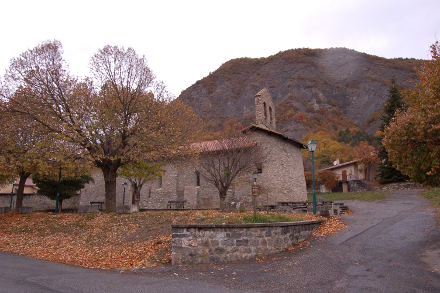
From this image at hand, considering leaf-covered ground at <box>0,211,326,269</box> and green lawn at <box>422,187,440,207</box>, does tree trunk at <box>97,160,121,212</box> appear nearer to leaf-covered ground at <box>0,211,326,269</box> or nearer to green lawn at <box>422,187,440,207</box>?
leaf-covered ground at <box>0,211,326,269</box>

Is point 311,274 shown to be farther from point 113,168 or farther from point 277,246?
point 113,168

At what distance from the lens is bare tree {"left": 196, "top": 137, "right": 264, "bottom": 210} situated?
81.6ft

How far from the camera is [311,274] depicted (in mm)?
8906

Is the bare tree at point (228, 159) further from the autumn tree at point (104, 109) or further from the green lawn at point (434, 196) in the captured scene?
the green lawn at point (434, 196)

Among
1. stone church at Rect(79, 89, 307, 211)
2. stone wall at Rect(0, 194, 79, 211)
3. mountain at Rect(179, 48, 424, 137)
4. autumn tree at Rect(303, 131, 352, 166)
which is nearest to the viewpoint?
stone church at Rect(79, 89, 307, 211)

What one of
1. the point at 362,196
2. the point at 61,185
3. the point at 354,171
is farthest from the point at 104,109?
the point at 354,171

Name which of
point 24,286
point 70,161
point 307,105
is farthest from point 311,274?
point 307,105

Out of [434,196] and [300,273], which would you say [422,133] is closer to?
[300,273]

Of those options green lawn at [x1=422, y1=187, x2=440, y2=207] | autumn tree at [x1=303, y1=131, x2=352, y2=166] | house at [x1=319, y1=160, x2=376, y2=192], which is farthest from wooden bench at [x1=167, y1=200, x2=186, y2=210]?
autumn tree at [x1=303, y1=131, x2=352, y2=166]

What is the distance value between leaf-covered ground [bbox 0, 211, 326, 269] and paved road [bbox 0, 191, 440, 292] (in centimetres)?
136

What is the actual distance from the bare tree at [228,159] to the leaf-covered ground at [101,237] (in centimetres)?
823

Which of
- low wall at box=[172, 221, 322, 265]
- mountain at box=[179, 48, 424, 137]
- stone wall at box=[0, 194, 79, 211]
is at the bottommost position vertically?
low wall at box=[172, 221, 322, 265]

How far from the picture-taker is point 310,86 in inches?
4181

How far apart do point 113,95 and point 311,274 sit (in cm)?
1472
